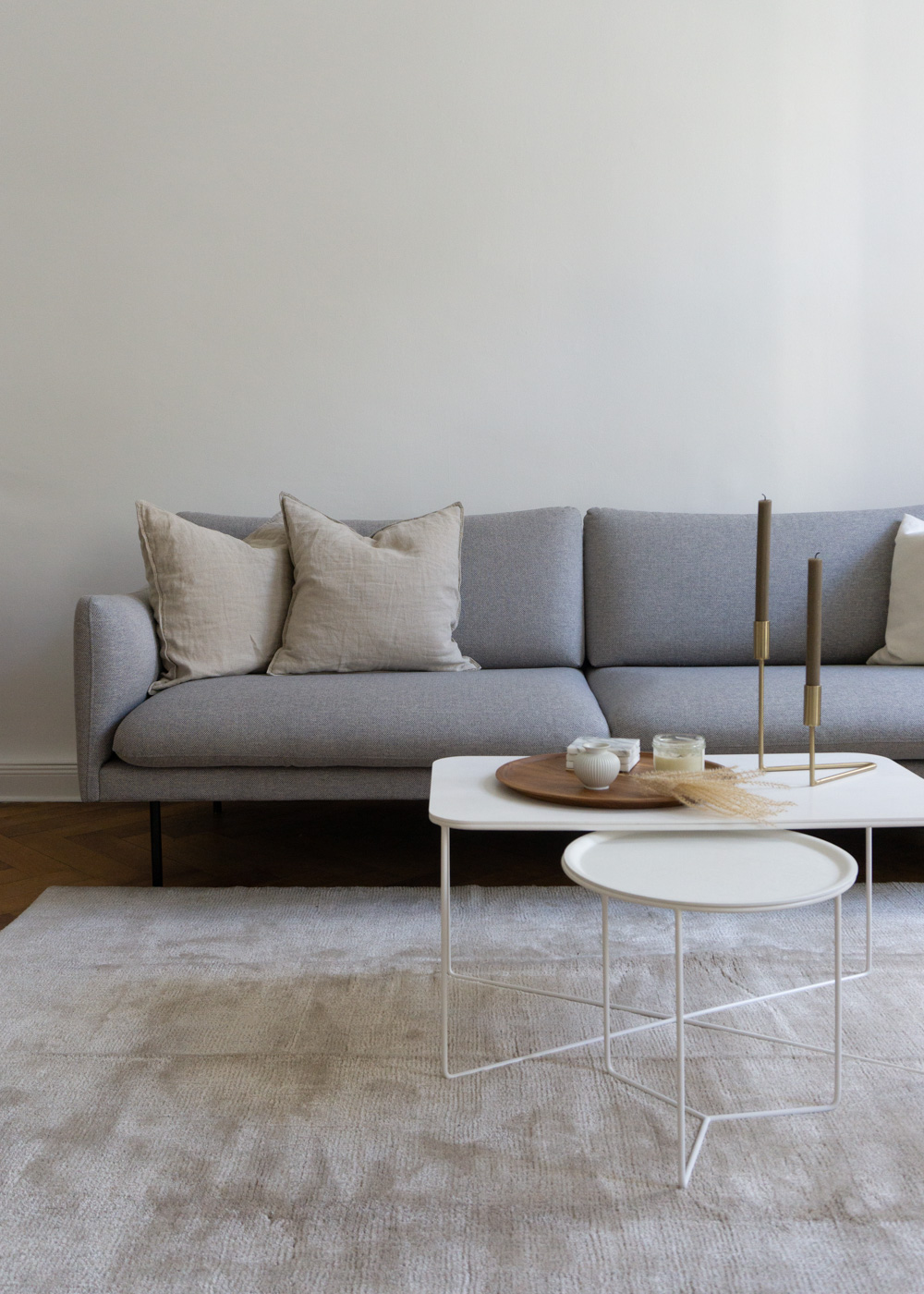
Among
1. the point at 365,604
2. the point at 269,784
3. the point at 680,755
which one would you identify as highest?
the point at 365,604

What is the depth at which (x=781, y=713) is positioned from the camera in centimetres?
219

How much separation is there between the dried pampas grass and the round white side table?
44 millimetres

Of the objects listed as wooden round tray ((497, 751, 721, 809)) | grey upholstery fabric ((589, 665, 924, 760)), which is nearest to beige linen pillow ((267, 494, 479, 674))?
grey upholstery fabric ((589, 665, 924, 760))

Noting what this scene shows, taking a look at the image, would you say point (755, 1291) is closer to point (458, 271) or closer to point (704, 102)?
point (458, 271)

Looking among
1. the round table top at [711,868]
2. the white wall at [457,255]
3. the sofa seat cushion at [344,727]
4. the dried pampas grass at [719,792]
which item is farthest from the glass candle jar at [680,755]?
the white wall at [457,255]

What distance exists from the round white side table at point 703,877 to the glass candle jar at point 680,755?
167 millimetres

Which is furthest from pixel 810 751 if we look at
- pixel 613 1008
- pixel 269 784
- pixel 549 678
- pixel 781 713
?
pixel 269 784

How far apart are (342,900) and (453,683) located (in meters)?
0.56

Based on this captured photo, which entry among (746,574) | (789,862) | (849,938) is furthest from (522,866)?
(789,862)

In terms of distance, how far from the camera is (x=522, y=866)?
2.47 m

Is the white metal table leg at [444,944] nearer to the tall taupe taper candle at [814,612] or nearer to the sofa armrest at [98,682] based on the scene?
the tall taupe taper candle at [814,612]

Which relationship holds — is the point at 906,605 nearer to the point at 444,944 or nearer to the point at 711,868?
the point at 711,868

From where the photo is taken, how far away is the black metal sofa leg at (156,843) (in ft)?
7.52

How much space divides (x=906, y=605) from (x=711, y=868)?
1.63 m
